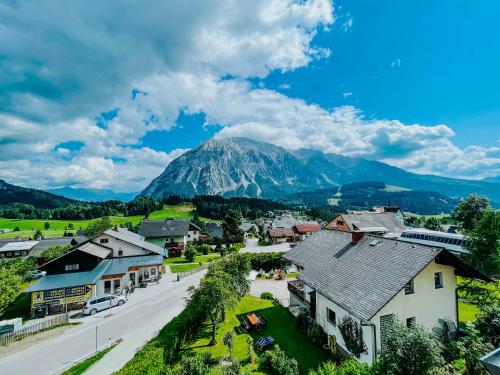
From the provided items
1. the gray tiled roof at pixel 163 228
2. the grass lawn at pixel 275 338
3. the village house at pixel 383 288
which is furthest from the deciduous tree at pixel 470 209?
the gray tiled roof at pixel 163 228

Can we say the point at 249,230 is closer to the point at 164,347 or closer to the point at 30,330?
the point at 30,330

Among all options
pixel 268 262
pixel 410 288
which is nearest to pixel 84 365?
pixel 410 288

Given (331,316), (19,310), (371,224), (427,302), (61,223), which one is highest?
(371,224)

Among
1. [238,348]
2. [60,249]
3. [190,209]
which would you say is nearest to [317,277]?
[238,348]

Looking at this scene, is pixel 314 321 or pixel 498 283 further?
pixel 314 321

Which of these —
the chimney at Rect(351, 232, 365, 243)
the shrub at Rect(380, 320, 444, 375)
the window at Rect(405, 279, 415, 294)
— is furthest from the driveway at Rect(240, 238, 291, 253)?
the shrub at Rect(380, 320, 444, 375)

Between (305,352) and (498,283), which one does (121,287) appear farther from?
(498,283)
